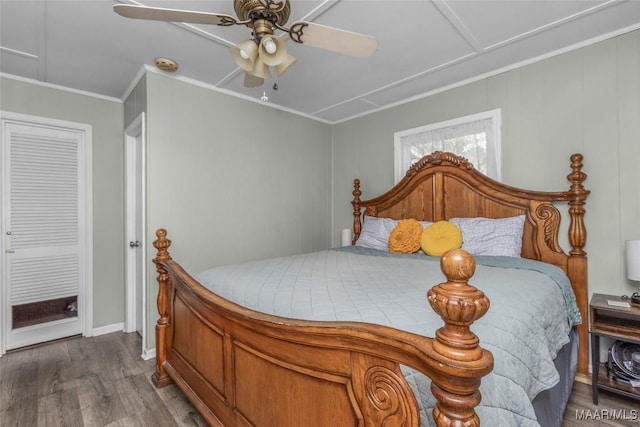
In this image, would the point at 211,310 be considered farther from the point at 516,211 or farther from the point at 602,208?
the point at 602,208

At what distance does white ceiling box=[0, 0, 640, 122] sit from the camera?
1.93m

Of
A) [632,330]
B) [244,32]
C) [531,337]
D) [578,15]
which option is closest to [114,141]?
[244,32]

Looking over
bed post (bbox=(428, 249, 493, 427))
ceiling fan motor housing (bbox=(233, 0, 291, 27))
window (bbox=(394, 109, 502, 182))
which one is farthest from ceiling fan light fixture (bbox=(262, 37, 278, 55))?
window (bbox=(394, 109, 502, 182))

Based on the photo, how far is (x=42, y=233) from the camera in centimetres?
298

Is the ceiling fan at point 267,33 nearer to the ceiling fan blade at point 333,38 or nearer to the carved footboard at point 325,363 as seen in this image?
the ceiling fan blade at point 333,38

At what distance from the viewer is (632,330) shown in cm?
191

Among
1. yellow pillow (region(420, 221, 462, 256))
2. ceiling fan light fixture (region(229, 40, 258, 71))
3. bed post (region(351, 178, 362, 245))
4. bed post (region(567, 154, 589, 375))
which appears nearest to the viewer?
ceiling fan light fixture (region(229, 40, 258, 71))

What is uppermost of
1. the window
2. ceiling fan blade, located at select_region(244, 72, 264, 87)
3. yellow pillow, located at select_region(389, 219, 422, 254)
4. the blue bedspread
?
ceiling fan blade, located at select_region(244, 72, 264, 87)

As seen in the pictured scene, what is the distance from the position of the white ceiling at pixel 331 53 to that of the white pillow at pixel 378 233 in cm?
141

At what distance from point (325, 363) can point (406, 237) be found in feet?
6.61

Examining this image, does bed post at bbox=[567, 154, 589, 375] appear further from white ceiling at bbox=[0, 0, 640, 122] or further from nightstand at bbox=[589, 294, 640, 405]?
white ceiling at bbox=[0, 0, 640, 122]

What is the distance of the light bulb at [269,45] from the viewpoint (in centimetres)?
152

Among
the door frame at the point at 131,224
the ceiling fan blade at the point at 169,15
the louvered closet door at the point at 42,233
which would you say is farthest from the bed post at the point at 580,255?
the louvered closet door at the point at 42,233

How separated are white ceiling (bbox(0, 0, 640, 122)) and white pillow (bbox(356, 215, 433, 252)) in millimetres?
1411
